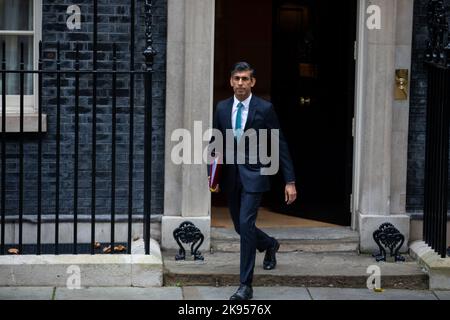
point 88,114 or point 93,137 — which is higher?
point 88,114

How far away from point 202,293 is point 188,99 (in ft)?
6.10

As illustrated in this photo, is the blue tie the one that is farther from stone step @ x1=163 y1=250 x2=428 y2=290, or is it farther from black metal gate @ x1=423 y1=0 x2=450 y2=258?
black metal gate @ x1=423 y1=0 x2=450 y2=258

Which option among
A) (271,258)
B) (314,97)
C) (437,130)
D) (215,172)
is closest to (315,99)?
(314,97)

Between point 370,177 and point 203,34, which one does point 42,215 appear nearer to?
point 203,34

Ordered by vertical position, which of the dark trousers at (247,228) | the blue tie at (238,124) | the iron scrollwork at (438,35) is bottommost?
the dark trousers at (247,228)

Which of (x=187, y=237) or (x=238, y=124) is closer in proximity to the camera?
(x=238, y=124)

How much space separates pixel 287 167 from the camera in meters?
9.01

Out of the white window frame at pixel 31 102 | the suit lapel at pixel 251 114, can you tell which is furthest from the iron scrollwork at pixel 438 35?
the white window frame at pixel 31 102

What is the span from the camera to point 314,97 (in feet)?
38.7

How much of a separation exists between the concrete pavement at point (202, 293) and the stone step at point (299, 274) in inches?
3.0

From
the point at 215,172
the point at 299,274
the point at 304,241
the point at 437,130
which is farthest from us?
the point at 304,241

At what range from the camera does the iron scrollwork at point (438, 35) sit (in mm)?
9594

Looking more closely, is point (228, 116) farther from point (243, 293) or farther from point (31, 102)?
point (31, 102)

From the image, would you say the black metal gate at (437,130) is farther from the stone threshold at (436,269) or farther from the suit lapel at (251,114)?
the suit lapel at (251,114)
